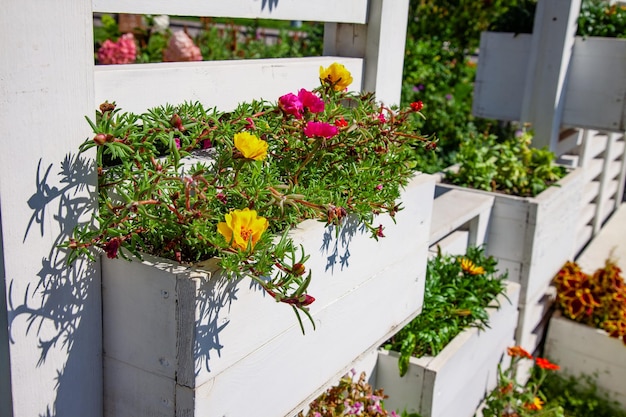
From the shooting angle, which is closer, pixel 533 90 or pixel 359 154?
pixel 359 154

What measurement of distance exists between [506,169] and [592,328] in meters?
0.91

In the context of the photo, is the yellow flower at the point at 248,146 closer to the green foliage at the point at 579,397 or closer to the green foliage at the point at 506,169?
the green foliage at the point at 506,169

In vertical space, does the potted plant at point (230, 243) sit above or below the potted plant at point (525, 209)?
above

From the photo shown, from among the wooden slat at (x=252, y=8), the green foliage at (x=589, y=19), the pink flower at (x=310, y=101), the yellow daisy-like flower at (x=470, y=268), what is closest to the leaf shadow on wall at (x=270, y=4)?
the wooden slat at (x=252, y=8)

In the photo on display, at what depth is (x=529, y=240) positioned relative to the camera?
3273 mm

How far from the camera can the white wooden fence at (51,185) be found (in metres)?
1.18

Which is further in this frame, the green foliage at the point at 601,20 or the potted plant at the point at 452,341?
the green foliage at the point at 601,20

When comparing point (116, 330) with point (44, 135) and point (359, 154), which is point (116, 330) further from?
point (359, 154)

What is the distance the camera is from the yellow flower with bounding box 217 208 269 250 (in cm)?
124

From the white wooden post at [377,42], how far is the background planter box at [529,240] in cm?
123

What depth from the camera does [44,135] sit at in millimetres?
1232

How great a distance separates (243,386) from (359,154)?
651mm

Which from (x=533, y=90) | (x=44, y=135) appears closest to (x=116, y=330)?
(x=44, y=135)

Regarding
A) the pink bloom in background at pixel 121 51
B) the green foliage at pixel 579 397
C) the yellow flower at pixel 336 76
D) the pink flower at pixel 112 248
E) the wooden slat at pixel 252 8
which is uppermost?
the wooden slat at pixel 252 8
